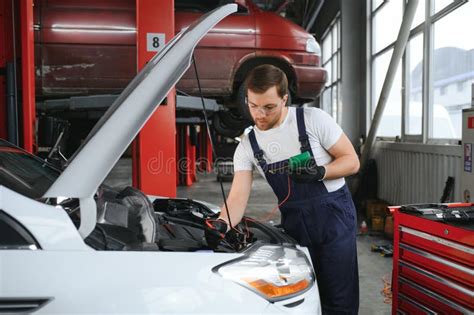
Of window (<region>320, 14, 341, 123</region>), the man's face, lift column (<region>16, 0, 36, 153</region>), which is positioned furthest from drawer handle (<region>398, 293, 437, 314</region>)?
window (<region>320, 14, 341, 123</region>)

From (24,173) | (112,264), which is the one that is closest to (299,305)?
(112,264)

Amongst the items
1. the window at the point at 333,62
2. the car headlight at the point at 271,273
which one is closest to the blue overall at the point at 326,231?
the car headlight at the point at 271,273

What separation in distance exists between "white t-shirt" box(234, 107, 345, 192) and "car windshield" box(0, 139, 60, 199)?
3.28 feet

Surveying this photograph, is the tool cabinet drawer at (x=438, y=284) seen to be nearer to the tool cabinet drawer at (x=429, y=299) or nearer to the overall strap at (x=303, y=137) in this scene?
the tool cabinet drawer at (x=429, y=299)

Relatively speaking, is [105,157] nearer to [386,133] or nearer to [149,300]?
[149,300]

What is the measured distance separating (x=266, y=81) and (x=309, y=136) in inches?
13.3

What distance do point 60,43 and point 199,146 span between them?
6037 mm

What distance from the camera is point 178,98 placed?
3.87m

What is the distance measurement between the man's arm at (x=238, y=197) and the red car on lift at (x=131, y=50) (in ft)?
9.87

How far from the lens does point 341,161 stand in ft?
5.95

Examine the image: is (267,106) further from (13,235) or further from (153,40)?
(153,40)

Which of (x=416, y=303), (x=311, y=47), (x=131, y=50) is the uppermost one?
(x=311, y=47)

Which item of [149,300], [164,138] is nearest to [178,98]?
[164,138]

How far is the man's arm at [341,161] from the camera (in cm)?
179
